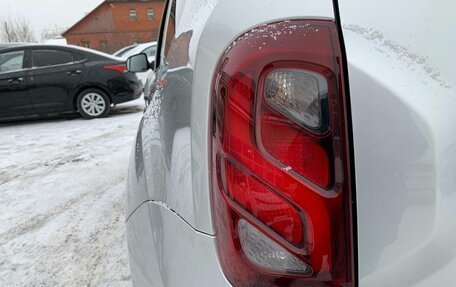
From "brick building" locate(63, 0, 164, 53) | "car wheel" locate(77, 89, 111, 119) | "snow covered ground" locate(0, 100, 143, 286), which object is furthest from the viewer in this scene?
"brick building" locate(63, 0, 164, 53)

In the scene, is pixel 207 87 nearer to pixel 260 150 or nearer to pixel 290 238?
pixel 260 150

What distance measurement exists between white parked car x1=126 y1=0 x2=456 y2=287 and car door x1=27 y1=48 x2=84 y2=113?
25.3 feet

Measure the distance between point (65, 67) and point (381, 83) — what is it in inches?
320

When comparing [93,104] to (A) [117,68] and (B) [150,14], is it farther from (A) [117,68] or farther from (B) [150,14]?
(B) [150,14]

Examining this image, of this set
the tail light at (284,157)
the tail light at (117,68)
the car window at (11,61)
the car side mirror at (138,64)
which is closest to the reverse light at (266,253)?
the tail light at (284,157)

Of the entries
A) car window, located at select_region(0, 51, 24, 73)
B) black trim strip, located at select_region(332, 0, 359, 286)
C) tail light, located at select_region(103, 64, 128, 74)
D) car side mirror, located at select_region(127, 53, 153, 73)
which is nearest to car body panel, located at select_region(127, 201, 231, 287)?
black trim strip, located at select_region(332, 0, 359, 286)

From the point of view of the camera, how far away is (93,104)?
832 centimetres

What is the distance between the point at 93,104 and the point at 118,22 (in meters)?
42.9

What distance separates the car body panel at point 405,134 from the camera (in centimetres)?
79

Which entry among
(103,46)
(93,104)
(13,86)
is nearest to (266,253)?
(93,104)

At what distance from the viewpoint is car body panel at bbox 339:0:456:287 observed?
79 centimetres

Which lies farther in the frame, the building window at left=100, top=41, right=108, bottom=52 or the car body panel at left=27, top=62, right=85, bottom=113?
the building window at left=100, top=41, right=108, bottom=52

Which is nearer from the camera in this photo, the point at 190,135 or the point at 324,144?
A: the point at 324,144

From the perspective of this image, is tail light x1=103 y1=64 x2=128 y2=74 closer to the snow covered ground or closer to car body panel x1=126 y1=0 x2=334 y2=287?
Result: the snow covered ground
